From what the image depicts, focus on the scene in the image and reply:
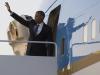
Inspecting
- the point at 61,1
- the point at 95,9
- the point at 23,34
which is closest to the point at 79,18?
the point at 95,9

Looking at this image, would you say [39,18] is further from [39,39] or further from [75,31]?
[75,31]

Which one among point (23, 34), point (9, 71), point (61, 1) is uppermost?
point (61, 1)

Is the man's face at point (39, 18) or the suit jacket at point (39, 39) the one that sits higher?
the man's face at point (39, 18)

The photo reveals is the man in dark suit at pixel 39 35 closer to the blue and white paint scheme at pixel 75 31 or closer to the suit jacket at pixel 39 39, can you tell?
the suit jacket at pixel 39 39

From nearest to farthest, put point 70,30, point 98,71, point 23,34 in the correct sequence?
point 98,71 → point 70,30 → point 23,34

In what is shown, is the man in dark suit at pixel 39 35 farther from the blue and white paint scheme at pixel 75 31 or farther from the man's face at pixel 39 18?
the blue and white paint scheme at pixel 75 31

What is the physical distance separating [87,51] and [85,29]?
0.25 meters

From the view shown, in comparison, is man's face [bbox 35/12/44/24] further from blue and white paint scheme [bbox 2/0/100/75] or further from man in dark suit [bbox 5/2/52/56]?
blue and white paint scheme [bbox 2/0/100/75]

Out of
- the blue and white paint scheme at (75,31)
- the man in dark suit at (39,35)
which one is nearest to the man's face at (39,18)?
the man in dark suit at (39,35)

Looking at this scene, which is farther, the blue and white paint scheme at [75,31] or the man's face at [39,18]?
the man's face at [39,18]

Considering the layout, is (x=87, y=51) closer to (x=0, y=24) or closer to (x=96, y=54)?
(x=96, y=54)

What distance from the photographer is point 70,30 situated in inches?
153

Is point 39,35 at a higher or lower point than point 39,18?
lower

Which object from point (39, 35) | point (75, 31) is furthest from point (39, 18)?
point (75, 31)
